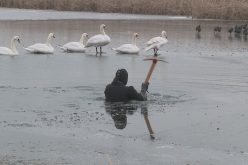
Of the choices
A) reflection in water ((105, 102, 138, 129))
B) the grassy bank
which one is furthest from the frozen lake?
the grassy bank

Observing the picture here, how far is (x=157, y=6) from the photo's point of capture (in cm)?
5809

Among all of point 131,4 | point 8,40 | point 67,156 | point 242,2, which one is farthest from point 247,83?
point 131,4

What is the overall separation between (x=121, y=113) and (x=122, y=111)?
0.20 meters

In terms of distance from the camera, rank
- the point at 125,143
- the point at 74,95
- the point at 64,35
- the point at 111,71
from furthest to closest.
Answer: the point at 64,35, the point at 111,71, the point at 74,95, the point at 125,143

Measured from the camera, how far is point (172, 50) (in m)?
28.1

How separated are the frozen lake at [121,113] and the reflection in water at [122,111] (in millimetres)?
22

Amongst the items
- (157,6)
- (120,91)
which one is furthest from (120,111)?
(157,6)

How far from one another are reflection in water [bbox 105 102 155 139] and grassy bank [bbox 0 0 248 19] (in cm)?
3966

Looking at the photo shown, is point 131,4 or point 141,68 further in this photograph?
point 131,4

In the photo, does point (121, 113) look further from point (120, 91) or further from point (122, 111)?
point (120, 91)

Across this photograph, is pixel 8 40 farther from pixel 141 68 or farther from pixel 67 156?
pixel 67 156

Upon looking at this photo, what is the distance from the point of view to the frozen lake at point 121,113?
388 inches

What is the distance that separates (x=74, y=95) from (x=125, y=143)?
4.95m

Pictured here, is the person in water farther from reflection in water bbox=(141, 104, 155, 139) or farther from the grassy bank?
the grassy bank
